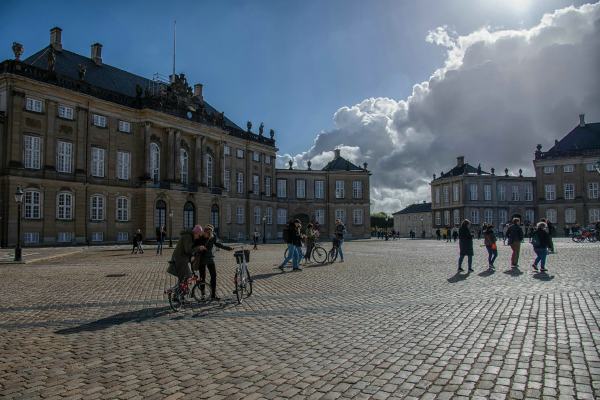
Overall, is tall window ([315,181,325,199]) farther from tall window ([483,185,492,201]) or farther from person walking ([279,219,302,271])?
person walking ([279,219,302,271])

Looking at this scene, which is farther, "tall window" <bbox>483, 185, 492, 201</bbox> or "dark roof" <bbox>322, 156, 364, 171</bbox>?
"tall window" <bbox>483, 185, 492, 201</bbox>

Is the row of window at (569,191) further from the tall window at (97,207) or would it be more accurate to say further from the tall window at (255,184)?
the tall window at (97,207)

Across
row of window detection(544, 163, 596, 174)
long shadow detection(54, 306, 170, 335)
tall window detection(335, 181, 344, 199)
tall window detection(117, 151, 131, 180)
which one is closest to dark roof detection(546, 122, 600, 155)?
row of window detection(544, 163, 596, 174)

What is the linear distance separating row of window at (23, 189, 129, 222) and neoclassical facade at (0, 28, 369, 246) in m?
0.08

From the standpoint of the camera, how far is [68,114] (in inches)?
1511

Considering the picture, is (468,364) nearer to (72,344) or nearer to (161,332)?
(161,332)

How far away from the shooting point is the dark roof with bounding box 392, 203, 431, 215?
Answer: 128 meters

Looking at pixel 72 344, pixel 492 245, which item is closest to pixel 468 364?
pixel 72 344

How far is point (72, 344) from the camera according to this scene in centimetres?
639

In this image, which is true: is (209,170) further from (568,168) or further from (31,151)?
(568,168)

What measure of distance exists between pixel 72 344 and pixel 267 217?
56817mm

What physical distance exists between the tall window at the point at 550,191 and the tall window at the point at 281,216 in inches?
1594

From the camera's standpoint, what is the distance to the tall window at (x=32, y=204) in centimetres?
3506

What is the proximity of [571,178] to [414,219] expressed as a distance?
212 ft
